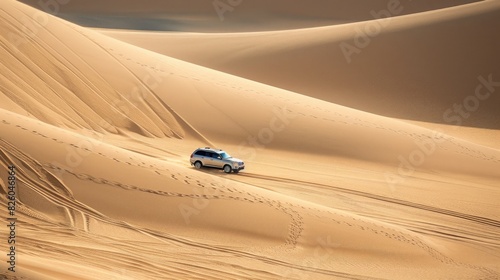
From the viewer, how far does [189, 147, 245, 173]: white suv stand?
2183 centimetres

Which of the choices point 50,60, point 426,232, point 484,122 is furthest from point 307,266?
point 484,122

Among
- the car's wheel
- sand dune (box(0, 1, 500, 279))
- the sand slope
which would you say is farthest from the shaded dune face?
the sand slope

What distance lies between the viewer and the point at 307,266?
46.3 feet

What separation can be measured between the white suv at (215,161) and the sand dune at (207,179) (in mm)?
421

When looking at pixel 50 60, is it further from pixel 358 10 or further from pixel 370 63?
pixel 358 10

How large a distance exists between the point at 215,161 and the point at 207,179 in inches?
187

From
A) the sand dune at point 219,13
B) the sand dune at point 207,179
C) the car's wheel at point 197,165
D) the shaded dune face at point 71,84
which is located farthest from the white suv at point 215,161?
the sand dune at point 219,13

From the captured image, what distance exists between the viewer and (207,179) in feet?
56.7

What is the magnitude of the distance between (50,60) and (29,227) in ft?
45.1

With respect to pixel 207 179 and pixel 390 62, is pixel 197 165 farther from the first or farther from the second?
pixel 390 62

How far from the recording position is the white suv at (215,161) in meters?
21.8

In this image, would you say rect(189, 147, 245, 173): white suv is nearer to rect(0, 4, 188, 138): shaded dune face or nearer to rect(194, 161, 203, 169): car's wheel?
rect(194, 161, 203, 169): car's wheel

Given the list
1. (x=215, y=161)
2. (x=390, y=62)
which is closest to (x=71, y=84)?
(x=215, y=161)

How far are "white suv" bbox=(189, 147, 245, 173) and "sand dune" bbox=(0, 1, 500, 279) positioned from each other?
42 cm
